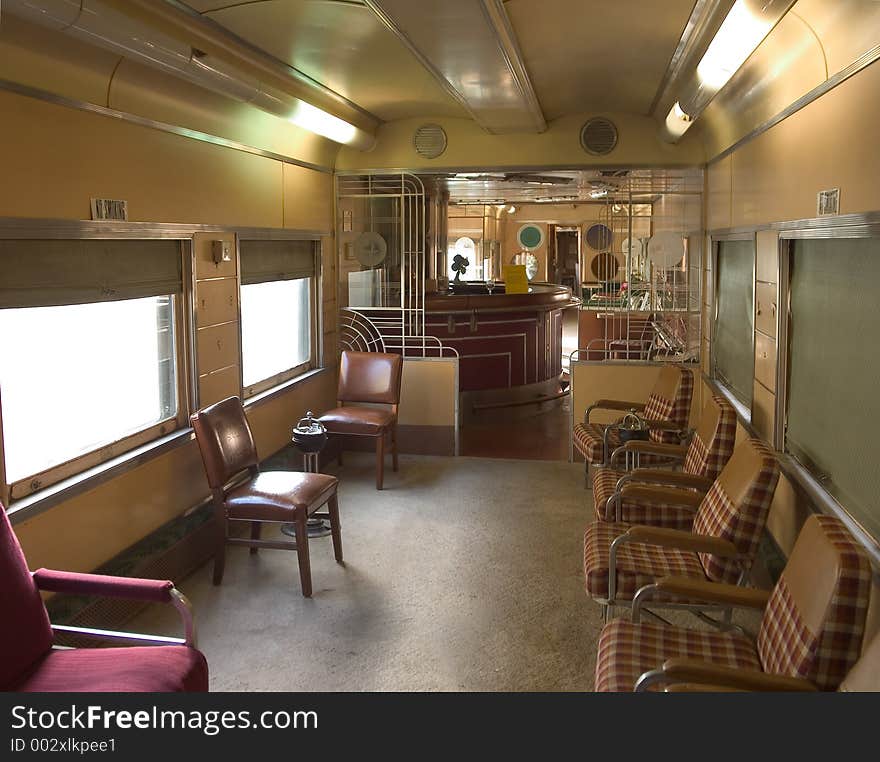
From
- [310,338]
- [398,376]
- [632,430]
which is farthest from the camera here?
[310,338]

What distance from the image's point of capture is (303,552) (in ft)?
14.0

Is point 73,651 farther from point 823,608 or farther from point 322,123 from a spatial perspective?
point 322,123

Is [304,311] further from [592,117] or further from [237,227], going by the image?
[592,117]

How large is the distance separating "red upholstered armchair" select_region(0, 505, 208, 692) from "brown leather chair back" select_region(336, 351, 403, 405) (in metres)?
3.75

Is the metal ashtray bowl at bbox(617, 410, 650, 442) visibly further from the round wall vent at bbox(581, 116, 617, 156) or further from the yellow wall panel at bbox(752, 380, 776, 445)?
the round wall vent at bbox(581, 116, 617, 156)

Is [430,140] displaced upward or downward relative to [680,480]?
upward

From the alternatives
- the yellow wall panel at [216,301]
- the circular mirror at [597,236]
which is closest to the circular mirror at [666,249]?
the yellow wall panel at [216,301]

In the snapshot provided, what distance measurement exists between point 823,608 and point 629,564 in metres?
1.19

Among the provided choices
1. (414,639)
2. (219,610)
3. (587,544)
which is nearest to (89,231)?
(219,610)

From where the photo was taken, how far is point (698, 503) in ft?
12.7

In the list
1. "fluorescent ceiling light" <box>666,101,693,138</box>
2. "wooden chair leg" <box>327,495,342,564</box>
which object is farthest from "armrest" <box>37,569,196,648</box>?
"fluorescent ceiling light" <box>666,101,693,138</box>

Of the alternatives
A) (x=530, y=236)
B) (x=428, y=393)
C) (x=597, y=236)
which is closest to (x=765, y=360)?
(x=428, y=393)

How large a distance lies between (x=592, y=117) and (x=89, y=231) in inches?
167

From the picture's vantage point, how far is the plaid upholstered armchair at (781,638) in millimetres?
2277
